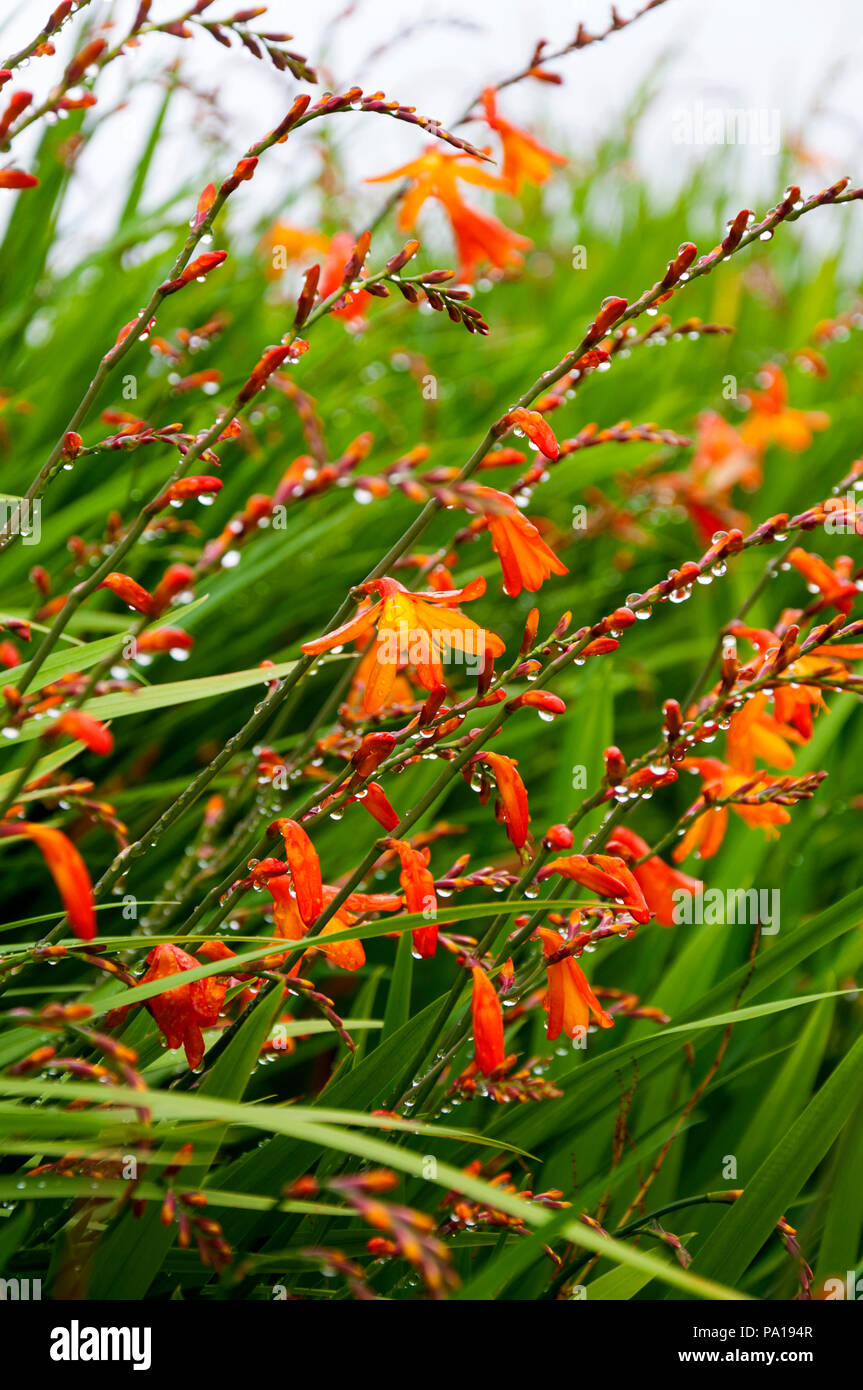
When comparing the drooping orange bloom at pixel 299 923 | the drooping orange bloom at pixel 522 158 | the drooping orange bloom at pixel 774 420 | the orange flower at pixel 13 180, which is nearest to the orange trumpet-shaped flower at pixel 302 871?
the drooping orange bloom at pixel 299 923

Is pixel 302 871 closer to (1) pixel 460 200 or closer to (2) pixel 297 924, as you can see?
(2) pixel 297 924

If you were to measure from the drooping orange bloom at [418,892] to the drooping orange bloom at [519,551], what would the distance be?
225 millimetres

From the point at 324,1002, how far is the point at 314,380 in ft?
5.30

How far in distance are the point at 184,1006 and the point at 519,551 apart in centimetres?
45

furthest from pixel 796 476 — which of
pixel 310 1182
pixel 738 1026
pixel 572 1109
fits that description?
pixel 310 1182

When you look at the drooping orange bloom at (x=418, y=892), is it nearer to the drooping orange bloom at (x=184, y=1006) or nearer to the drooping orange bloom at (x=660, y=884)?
the drooping orange bloom at (x=184, y=1006)

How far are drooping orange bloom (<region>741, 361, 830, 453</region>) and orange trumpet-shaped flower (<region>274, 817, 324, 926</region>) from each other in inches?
86.7

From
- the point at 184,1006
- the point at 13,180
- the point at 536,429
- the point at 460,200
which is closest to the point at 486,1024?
the point at 184,1006

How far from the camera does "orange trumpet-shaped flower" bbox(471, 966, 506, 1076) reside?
0.81 metres

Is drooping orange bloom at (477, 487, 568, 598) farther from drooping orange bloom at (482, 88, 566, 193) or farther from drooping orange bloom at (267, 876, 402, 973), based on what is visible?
drooping orange bloom at (482, 88, 566, 193)

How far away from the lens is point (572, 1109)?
1.04m

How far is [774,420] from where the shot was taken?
8.90 ft

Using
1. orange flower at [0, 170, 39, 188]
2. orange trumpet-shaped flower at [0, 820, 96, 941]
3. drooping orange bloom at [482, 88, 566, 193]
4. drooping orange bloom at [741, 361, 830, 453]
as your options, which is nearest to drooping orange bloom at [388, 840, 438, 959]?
orange trumpet-shaped flower at [0, 820, 96, 941]

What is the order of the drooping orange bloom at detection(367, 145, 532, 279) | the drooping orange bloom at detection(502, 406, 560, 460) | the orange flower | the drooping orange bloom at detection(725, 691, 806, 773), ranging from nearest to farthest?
the orange flower < the drooping orange bloom at detection(502, 406, 560, 460) < the drooping orange bloom at detection(725, 691, 806, 773) < the drooping orange bloom at detection(367, 145, 532, 279)
